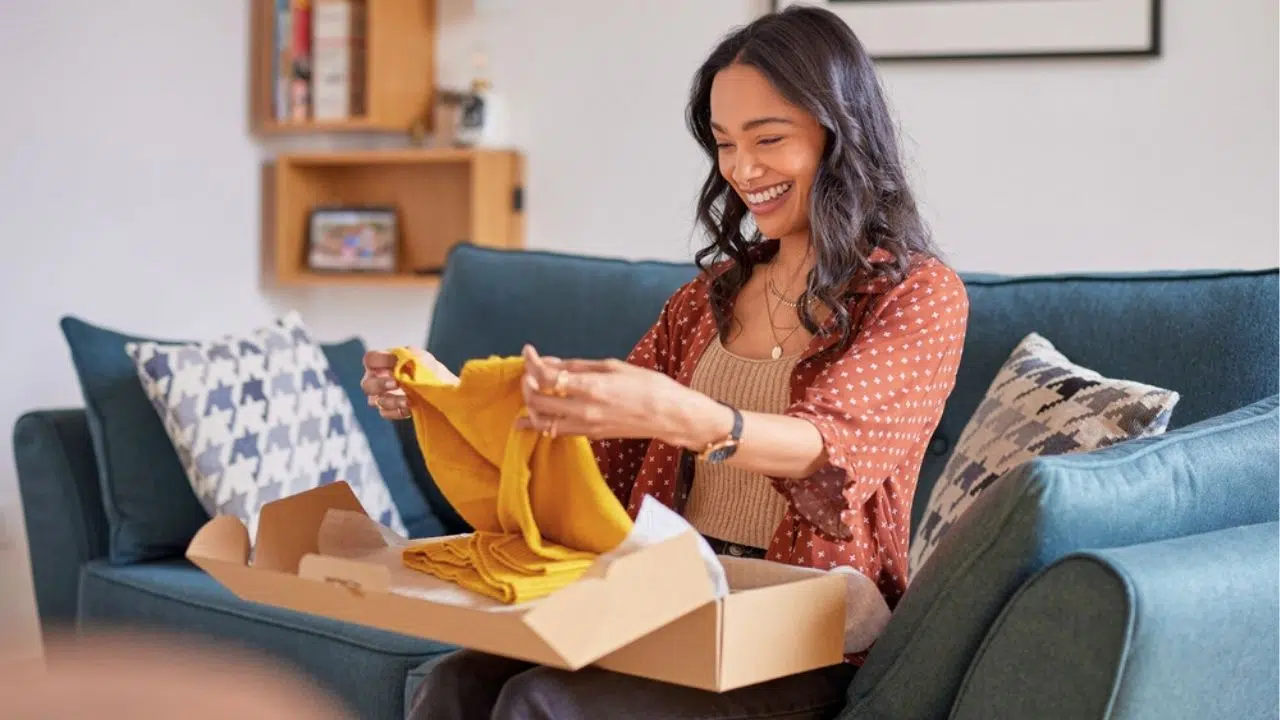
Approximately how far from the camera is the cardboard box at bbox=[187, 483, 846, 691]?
1.20 m

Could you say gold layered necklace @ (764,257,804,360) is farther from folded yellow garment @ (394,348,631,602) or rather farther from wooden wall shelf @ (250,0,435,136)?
wooden wall shelf @ (250,0,435,136)

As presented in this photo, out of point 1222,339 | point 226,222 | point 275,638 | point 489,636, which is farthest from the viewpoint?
point 226,222

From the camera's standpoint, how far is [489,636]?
124 cm

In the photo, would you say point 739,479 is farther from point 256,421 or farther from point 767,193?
point 256,421

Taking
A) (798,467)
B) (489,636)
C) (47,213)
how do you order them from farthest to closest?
(47,213) → (798,467) → (489,636)

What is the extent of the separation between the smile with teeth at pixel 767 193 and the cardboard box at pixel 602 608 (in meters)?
0.48

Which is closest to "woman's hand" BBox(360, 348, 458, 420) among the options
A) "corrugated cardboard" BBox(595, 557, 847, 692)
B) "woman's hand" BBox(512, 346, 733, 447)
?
"woman's hand" BBox(512, 346, 733, 447)

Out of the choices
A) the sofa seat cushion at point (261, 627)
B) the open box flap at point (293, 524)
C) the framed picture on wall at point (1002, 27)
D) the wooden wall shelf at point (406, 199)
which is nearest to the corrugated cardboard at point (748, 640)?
the open box flap at point (293, 524)

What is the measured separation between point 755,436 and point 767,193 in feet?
1.42

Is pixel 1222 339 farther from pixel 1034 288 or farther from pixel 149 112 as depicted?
pixel 149 112

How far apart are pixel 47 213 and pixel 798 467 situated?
2.50 meters

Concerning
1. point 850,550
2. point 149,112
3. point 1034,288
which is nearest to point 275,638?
point 850,550

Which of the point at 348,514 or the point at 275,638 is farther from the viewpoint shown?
the point at 275,638

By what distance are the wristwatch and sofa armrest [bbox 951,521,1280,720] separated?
0.29 metres
